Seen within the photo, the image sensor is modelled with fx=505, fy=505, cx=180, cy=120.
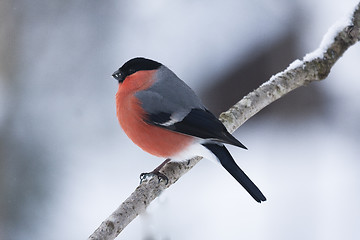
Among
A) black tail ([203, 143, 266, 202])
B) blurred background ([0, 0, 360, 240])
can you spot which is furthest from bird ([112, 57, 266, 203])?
blurred background ([0, 0, 360, 240])

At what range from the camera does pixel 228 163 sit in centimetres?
185

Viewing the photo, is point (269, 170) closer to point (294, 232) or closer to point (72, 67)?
point (294, 232)

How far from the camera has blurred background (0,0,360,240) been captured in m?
2.99

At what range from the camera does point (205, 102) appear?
11.6 feet

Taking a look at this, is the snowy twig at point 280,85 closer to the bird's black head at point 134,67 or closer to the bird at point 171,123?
the bird at point 171,123

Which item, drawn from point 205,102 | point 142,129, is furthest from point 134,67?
point 205,102

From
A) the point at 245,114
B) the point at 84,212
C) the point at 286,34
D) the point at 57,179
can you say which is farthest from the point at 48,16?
the point at 245,114

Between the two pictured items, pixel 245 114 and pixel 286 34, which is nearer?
pixel 245 114

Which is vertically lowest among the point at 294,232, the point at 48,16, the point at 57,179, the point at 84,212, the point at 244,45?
the point at 294,232

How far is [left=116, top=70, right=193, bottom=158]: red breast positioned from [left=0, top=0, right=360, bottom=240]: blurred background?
1.03 metres

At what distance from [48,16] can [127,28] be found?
59 cm

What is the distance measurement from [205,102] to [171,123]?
Result: 5.40 feet

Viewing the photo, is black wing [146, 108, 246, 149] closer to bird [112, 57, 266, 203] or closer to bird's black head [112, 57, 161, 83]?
bird [112, 57, 266, 203]

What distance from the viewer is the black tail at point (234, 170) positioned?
1.77 m
